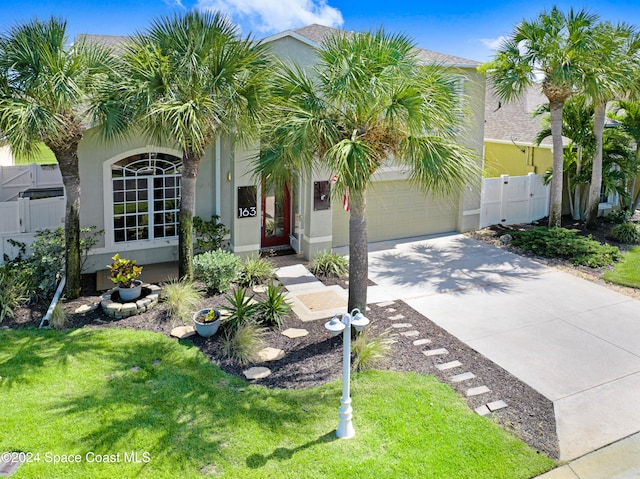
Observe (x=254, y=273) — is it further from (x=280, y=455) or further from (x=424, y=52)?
(x=424, y=52)

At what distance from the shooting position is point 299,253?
1411 cm

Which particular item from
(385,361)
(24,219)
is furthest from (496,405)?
(24,219)

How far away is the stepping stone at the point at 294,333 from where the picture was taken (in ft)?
30.3

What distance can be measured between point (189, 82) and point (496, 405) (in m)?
7.01

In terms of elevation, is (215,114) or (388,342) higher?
(215,114)

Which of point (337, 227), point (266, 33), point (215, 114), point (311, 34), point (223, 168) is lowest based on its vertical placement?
point (337, 227)

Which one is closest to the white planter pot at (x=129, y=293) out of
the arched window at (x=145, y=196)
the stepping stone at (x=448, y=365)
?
the arched window at (x=145, y=196)

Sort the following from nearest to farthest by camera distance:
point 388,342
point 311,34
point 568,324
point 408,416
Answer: point 408,416, point 388,342, point 568,324, point 311,34

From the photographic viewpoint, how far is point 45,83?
28.6ft

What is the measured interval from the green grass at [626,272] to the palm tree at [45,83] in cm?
1177

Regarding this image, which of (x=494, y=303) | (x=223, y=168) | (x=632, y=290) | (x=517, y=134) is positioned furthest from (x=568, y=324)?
(x=517, y=134)

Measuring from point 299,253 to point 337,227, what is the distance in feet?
4.79

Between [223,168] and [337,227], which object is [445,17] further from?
[223,168]

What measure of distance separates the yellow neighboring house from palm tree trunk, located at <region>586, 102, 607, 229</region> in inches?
112
